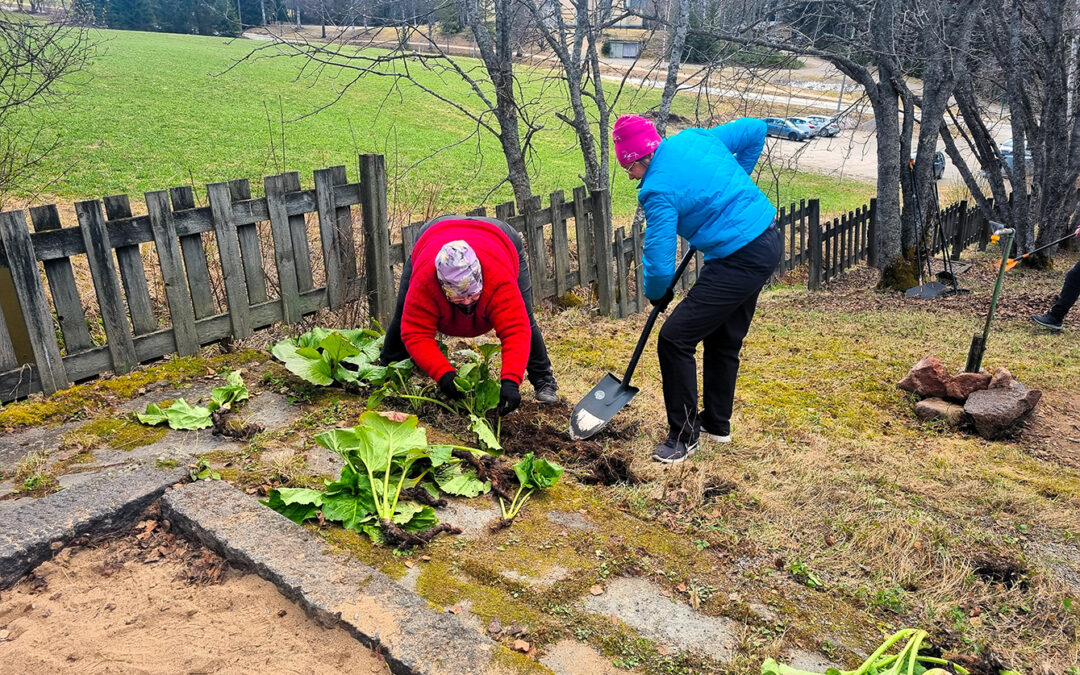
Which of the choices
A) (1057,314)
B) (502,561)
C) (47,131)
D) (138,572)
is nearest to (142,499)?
(138,572)

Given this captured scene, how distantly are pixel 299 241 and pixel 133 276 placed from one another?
45.9 inches

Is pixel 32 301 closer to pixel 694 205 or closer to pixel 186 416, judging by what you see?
pixel 186 416

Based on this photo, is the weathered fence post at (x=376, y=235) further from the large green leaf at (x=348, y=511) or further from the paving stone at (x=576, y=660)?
the paving stone at (x=576, y=660)

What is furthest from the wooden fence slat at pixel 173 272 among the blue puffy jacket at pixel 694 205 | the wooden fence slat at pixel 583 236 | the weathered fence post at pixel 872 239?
the weathered fence post at pixel 872 239

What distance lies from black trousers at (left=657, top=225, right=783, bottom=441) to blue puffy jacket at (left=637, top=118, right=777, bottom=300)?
9cm

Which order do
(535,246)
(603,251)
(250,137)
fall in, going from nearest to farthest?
1. (535,246)
2. (603,251)
3. (250,137)

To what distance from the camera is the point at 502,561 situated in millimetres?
3049

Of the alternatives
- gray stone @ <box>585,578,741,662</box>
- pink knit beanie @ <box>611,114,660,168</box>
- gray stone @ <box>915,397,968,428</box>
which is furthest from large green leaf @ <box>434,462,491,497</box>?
gray stone @ <box>915,397,968,428</box>

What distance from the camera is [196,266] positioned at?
16.6 feet

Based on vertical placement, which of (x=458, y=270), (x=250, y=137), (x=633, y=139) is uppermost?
(x=633, y=139)

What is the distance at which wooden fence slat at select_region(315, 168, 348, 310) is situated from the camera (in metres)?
5.62

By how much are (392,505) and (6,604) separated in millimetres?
1312

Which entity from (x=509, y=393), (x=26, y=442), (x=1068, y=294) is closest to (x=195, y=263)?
(x=26, y=442)

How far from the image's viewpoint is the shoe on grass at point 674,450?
4113mm
